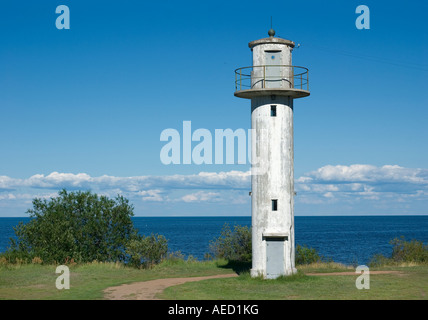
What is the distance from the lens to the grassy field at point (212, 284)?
2173 centimetres

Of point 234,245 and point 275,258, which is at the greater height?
point 275,258

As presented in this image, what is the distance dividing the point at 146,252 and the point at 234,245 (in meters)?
6.90

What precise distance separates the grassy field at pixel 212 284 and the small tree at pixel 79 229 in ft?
11.6

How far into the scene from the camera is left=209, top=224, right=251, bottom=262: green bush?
36000 millimetres

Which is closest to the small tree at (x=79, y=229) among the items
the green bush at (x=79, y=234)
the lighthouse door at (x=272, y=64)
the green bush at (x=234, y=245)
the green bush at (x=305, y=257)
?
the green bush at (x=79, y=234)

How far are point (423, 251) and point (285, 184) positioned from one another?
15.5 meters

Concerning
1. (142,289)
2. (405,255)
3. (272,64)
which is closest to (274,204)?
(272,64)

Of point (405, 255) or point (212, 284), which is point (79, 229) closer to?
point (212, 284)

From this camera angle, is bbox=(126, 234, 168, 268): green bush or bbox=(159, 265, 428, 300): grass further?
bbox=(126, 234, 168, 268): green bush

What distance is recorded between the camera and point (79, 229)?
119ft

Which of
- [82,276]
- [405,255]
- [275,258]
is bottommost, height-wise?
[405,255]

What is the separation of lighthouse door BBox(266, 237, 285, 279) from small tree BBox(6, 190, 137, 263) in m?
13.7

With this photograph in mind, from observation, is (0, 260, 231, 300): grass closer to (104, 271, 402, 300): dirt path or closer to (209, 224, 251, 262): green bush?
(104, 271, 402, 300): dirt path

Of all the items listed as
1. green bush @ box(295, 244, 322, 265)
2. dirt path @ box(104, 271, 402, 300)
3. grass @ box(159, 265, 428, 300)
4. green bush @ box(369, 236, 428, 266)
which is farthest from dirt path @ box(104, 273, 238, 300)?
green bush @ box(369, 236, 428, 266)
